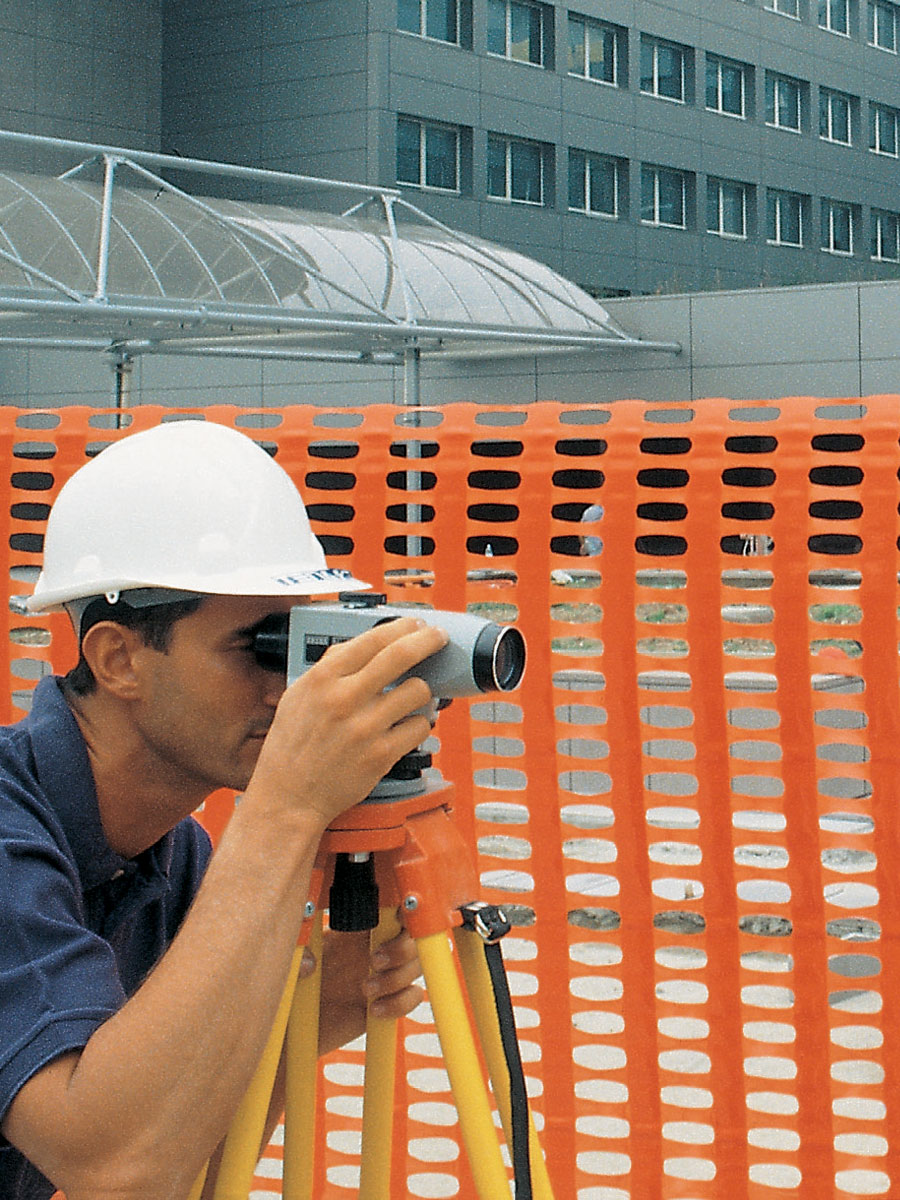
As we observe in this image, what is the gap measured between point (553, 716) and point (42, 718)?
141cm

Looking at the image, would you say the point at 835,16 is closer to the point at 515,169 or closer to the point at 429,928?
the point at 515,169

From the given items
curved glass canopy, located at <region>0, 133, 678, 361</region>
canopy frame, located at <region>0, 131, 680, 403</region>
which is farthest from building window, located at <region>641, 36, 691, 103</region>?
curved glass canopy, located at <region>0, 133, 678, 361</region>

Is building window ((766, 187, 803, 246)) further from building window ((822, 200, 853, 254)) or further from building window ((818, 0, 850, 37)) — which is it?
building window ((818, 0, 850, 37))

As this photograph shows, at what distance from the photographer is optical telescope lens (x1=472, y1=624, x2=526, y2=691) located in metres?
1.72

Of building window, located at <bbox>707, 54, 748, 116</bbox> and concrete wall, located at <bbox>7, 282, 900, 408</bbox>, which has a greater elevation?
building window, located at <bbox>707, 54, 748, 116</bbox>

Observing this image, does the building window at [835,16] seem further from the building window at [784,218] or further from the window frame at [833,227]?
the building window at [784,218]

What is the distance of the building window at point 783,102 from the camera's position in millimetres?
42875

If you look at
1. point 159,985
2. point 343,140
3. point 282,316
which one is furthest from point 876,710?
point 343,140

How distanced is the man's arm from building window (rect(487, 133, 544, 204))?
3601 centimetres

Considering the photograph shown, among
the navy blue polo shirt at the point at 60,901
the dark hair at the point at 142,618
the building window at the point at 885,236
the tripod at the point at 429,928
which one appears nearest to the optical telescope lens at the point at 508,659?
the tripod at the point at 429,928

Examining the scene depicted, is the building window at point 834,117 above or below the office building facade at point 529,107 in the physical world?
above

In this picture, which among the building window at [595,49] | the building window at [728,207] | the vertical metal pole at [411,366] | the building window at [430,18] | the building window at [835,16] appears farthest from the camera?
the building window at [835,16]

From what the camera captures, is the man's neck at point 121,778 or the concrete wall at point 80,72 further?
the concrete wall at point 80,72

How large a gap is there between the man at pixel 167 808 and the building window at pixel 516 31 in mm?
36485
